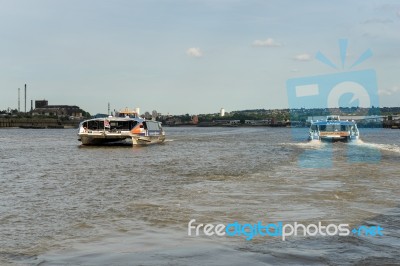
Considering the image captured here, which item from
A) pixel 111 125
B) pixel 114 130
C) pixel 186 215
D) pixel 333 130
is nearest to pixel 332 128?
pixel 333 130

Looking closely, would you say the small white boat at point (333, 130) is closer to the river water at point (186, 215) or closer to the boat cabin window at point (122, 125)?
the boat cabin window at point (122, 125)

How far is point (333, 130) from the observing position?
61938 millimetres

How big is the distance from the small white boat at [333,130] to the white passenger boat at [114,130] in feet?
66.1

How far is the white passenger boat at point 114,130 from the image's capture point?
55.7 meters

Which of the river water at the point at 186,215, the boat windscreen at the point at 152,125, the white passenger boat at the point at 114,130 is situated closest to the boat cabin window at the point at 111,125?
the white passenger boat at the point at 114,130

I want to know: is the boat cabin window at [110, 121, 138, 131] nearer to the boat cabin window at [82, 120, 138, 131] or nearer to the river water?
the boat cabin window at [82, 120, 138, 131]

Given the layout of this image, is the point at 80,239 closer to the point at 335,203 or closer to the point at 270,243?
the point at 270,243

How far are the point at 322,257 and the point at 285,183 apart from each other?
38.3ft

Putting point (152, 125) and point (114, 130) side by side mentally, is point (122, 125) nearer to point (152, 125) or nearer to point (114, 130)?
point (114, 130)

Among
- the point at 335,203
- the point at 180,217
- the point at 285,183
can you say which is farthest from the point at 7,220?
the point at 285,183

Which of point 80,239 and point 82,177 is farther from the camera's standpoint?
point 82,177

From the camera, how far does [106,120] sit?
5556cm

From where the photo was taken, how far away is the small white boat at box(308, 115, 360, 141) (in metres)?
60.5

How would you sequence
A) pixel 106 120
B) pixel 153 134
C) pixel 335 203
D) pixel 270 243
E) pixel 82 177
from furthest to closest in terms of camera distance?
pixel 153 134 < pixel 106 120 < pixel 82 177 < pixel 335 203 < pixel 270 243
